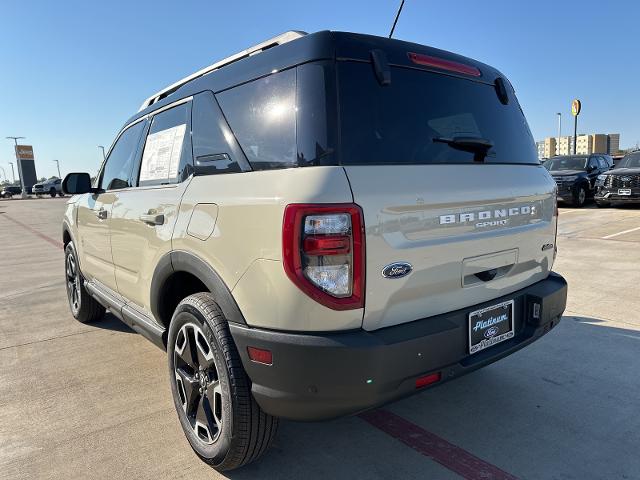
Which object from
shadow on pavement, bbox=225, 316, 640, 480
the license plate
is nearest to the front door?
shadow on pavement, bbox=225, 316, 640, 480

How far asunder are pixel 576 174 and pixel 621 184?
1.69 m

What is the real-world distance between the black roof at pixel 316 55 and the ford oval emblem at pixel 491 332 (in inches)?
53.2

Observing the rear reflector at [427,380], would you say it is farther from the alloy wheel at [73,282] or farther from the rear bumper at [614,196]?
the rear bumper at [614,196]

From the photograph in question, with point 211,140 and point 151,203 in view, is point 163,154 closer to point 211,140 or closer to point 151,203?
point 151,203

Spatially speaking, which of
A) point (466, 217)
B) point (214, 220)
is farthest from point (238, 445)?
point (466, 217)

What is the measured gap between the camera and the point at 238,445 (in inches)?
85.7

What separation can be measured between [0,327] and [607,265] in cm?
750

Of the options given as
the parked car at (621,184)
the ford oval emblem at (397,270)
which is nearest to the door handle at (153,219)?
the ford oval emblem at (397,270)

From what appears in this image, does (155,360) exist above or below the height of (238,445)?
below

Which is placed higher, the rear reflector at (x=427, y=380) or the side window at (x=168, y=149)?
the side window at (x=168, y=149)

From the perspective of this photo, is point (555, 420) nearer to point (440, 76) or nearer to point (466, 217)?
point (466, 217)

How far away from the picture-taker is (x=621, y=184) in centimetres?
1330

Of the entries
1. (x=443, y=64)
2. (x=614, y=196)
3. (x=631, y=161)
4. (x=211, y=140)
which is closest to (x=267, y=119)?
(x=211, y=140)

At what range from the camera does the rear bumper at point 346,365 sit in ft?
6.05
